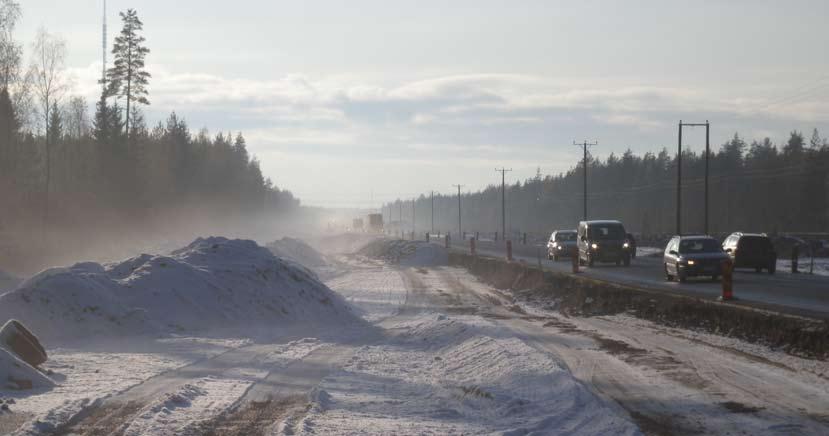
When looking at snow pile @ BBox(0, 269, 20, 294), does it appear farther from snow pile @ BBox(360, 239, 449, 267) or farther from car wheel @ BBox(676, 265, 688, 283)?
snow pile @ BBox(360, 239, 449, 267)

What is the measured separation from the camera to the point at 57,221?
65.5 metres

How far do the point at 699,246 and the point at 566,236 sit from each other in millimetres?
24457

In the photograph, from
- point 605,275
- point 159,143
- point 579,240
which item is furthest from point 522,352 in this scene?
point 159,143

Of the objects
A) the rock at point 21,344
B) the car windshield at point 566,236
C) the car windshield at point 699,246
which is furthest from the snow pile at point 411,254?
the rock at point 21,344

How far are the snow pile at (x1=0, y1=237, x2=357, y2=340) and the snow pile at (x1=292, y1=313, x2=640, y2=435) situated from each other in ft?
17.2

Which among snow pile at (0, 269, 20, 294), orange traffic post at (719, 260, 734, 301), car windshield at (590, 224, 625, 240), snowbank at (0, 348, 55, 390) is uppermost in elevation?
car windshield at (590, 224, 625, 240)

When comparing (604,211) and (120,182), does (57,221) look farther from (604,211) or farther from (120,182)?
(604,211)

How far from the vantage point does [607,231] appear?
161 feet

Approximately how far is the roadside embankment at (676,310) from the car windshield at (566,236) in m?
18.2

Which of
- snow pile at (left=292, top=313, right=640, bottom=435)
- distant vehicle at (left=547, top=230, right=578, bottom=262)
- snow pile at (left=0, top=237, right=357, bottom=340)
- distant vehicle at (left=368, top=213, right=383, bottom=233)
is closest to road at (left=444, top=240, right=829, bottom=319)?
snow pile at (left=292, top=313, right=640, bottom=435)

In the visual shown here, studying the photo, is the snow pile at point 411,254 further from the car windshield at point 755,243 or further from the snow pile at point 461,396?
the snow pile at point 461,396

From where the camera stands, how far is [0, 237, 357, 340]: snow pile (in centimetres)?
1875

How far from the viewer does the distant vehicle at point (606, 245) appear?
159 feet

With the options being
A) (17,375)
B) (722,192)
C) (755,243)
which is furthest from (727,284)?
(722,192)
